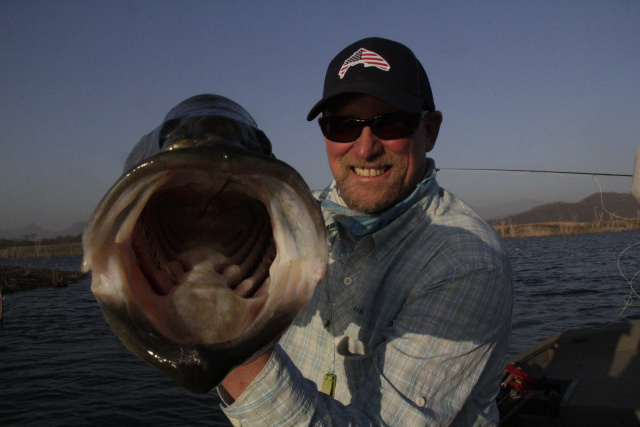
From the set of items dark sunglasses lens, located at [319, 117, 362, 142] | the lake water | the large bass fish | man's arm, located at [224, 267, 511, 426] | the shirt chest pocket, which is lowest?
the lake water

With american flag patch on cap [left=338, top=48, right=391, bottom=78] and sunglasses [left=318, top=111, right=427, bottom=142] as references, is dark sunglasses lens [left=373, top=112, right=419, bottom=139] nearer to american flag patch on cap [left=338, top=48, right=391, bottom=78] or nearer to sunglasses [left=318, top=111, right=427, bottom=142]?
sunglasses [left=318, top=111, right=427, bottom=142]

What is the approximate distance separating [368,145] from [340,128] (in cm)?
21

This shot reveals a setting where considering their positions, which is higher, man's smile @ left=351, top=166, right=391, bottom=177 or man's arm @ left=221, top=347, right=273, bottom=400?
man's smile @ left=351, top=166, right=391, bottom=177

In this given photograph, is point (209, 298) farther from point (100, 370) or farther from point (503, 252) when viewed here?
point (100, 370)

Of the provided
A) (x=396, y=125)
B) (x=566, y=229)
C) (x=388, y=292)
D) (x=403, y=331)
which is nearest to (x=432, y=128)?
(x=396, y=125)

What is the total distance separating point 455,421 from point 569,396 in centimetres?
359

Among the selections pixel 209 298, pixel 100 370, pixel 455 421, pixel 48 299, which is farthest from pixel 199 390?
pixel 48 299

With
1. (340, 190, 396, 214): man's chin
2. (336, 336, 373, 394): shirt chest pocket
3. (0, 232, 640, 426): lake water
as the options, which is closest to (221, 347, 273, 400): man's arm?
(336, 336, 373, 394): shirt chest pocket

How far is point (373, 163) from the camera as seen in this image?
8.27 ft

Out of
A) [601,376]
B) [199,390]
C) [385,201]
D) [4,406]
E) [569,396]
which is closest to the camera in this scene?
[199,390]

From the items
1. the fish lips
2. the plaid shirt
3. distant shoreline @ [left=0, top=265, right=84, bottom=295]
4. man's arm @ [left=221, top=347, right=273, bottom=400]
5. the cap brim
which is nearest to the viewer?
the fish lips

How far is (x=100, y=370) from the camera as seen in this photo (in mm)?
12070

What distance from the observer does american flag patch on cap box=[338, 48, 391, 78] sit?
2443mm

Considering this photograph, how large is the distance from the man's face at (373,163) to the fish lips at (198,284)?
117cm
